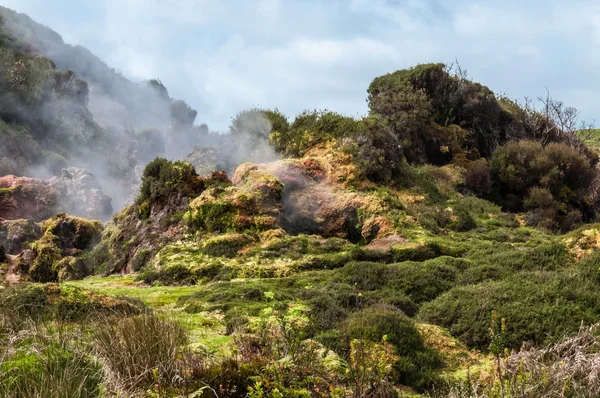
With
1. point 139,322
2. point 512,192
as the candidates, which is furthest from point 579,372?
point 512,192

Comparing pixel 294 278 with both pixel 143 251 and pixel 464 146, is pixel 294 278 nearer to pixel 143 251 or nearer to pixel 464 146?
pixel 143 251

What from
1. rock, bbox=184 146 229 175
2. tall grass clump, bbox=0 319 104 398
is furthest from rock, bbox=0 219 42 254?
tall grass clump, bbox=0 319 104 398

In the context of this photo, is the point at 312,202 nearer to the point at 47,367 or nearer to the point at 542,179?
the point at 542,179

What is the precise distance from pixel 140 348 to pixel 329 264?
9387 mm

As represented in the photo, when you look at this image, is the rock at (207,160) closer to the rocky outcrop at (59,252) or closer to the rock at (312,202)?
the rocky outcrop at (59,252)

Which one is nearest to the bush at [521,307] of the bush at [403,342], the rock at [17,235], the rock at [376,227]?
the bush at [403,342]

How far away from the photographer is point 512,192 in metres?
28.4

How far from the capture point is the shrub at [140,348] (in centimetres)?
438

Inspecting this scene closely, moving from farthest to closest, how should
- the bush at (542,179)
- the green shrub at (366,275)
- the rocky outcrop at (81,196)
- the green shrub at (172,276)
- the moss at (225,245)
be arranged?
the rocky outcrop at (81,196), the bush at (542,179), the moss at (225,245), the green shrub at (172,276), the green shrub at (366,275)

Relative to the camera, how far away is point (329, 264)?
13609 mm

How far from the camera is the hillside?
445 centimetres

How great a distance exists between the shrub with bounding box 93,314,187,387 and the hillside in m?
0.02

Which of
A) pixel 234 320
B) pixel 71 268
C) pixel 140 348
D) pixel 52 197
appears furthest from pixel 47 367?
pixel 52 197

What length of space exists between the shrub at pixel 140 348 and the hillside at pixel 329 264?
0.02 metres
